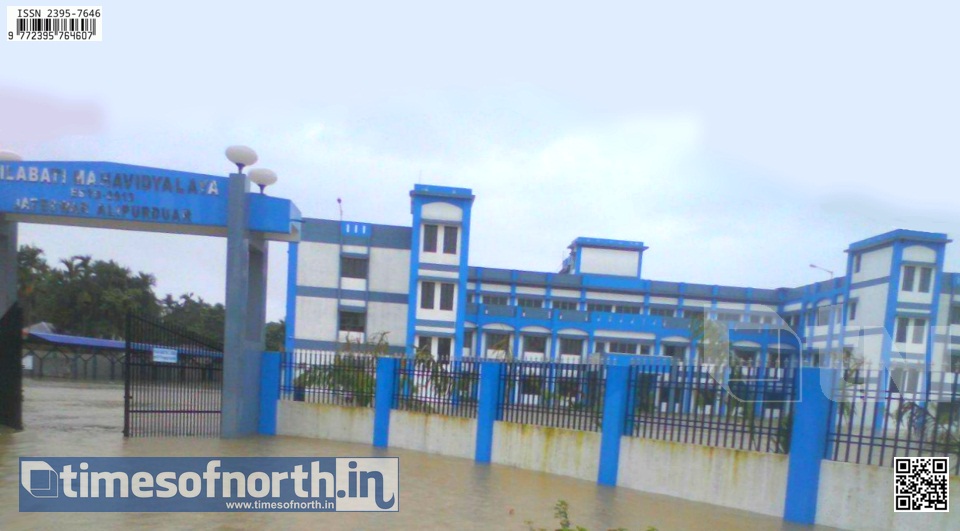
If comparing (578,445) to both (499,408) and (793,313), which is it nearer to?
(499,408)

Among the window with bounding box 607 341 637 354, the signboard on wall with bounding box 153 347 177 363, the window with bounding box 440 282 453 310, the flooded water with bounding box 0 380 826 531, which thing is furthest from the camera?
the window with bounding box 607 341 637 354

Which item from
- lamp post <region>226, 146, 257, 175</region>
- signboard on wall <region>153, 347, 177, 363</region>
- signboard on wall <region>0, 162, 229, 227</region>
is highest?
lamp post <region>226, 146, 257, 175</region>

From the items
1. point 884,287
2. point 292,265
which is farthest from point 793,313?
point 292,265

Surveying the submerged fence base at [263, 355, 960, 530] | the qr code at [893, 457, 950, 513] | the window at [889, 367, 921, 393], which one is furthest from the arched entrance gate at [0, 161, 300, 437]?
the qr code at [893, 457, 950, 513]

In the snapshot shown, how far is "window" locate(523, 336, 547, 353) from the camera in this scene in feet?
98.2

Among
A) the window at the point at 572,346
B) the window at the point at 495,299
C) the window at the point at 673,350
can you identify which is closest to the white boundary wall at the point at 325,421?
the window at the point at 572,346

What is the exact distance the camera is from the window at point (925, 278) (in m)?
16.0

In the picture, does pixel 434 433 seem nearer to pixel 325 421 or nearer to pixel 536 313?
pixel 325 421

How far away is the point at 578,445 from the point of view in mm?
8523

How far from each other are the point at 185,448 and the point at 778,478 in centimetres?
825

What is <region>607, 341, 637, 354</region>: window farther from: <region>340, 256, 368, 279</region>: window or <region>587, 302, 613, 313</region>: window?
<region>340, 256, 368, 279</region>: window

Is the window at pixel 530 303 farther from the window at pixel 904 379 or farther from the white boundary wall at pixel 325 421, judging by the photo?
the window at pixel 904 379

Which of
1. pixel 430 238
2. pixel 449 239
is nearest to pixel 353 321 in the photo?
pixel 430 238

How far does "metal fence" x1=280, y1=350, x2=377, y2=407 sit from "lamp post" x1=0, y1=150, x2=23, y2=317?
4716 millimetres
